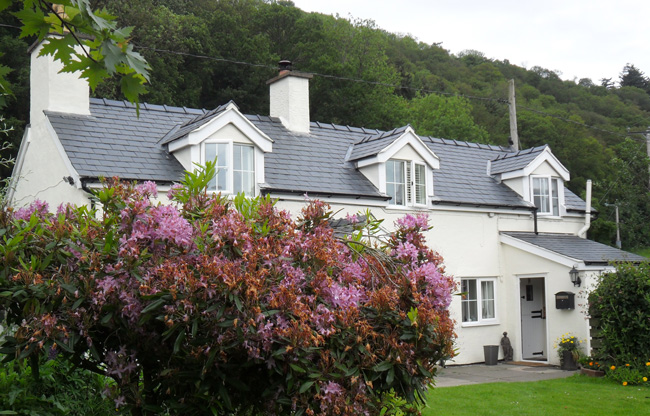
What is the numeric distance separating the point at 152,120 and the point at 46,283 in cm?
1407

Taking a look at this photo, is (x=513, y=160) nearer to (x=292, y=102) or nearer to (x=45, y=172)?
(x=292, y=102)

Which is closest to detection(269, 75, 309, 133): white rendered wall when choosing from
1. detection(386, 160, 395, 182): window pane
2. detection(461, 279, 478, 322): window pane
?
detection(386, 160, 395, 182): window pane

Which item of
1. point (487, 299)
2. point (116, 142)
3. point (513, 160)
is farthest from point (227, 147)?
point (513, 160)

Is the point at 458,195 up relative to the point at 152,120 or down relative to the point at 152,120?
down

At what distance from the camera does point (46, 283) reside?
4227 millimetres

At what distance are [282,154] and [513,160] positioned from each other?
869cm

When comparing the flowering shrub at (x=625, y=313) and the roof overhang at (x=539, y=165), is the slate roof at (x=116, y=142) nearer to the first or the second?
the flowering shrub at (x=625, y=313)

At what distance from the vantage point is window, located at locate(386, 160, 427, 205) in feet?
61.3

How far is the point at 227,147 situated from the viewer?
1582 centimetres

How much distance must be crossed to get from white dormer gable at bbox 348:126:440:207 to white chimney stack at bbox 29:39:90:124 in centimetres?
757

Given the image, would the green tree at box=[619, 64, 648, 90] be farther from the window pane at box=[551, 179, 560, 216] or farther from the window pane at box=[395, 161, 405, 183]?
the window pane at box=[395, 161, 405, 183]

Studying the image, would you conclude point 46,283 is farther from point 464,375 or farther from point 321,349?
point 464,375

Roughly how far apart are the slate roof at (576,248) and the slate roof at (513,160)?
239 centimetres

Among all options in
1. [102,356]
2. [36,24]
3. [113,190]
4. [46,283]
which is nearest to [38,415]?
[102,356]
